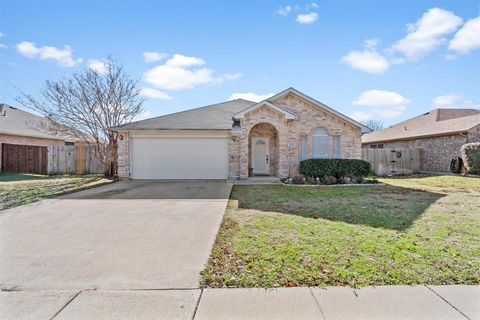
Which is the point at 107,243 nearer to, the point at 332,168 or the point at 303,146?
the point at 332,168

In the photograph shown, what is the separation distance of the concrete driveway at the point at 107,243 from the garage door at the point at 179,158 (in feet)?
19.0

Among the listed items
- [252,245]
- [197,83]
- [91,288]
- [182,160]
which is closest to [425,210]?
[252,245]

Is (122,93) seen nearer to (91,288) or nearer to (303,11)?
(303,11)

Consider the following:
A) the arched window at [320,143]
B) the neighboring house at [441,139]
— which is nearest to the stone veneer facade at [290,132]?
the arched window at [320,143]

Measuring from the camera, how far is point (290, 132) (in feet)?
47.2

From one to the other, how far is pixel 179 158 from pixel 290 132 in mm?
6473

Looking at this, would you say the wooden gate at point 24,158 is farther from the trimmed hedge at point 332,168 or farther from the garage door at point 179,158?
the trimmed hedge at point 332,168

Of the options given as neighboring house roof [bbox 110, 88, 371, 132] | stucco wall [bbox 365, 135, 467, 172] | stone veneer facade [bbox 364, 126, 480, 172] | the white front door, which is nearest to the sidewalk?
neighboring house roof [bbox 110, 88, 371, 132]

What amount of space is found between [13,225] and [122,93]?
11.3m

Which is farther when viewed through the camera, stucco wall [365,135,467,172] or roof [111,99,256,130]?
stucco wall [365,135,467,172]

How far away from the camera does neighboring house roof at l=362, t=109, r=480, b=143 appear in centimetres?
1713

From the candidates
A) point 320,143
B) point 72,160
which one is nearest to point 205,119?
point 320,143

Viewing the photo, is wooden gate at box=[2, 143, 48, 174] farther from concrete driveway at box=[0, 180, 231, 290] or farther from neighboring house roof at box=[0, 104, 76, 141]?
concrete driveway at box=[0, 180, 231, 290]

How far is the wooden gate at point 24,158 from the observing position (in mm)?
17500
